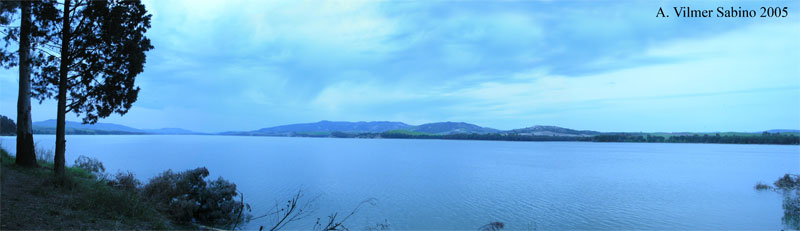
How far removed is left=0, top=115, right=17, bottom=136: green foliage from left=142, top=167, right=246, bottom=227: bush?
253 inches

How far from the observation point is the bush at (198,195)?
51.0 feet

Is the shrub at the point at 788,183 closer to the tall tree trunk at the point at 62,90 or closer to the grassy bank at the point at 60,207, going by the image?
the grassy bank at the point at 60,207

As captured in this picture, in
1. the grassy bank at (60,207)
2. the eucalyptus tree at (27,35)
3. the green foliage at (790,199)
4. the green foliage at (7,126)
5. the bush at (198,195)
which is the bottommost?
the green foliage at (790,199)

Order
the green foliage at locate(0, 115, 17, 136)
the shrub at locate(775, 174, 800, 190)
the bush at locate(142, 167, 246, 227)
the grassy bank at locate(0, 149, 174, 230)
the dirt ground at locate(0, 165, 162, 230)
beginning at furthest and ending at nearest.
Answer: the shrub at locate(775, 174, 800, 190) < the green foliage at locate(0, 115, 17, 136) < the bush at locate(142, 167, 246, 227) < the grassy bank at locate(0, 149, 174, 230) < the dirt ground at locate(0, 165, 162, 230)

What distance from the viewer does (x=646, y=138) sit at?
165625 mm

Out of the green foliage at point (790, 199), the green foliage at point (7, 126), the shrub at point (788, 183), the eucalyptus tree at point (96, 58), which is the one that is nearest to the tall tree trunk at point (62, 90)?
the eucalyptus tree at point (96, 58)

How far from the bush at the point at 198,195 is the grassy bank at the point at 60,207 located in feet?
13.1

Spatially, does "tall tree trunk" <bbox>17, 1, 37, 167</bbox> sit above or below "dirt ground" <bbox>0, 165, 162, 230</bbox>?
above

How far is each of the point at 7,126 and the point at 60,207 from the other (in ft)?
45.3

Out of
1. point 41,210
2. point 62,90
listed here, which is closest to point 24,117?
point 62,90

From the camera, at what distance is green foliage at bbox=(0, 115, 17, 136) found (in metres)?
16.9

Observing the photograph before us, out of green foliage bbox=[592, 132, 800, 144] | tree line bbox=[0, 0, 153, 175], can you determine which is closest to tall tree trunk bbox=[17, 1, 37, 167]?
tree line bbox=[0, 0, 153, 175]

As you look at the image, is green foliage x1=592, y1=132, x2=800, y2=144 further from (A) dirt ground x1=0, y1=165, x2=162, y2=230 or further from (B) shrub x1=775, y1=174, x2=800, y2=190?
(A) dirt ground x1=0, y1=165, x2=162, y2=230

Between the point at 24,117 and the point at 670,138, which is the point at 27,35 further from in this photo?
the point at 670,138
